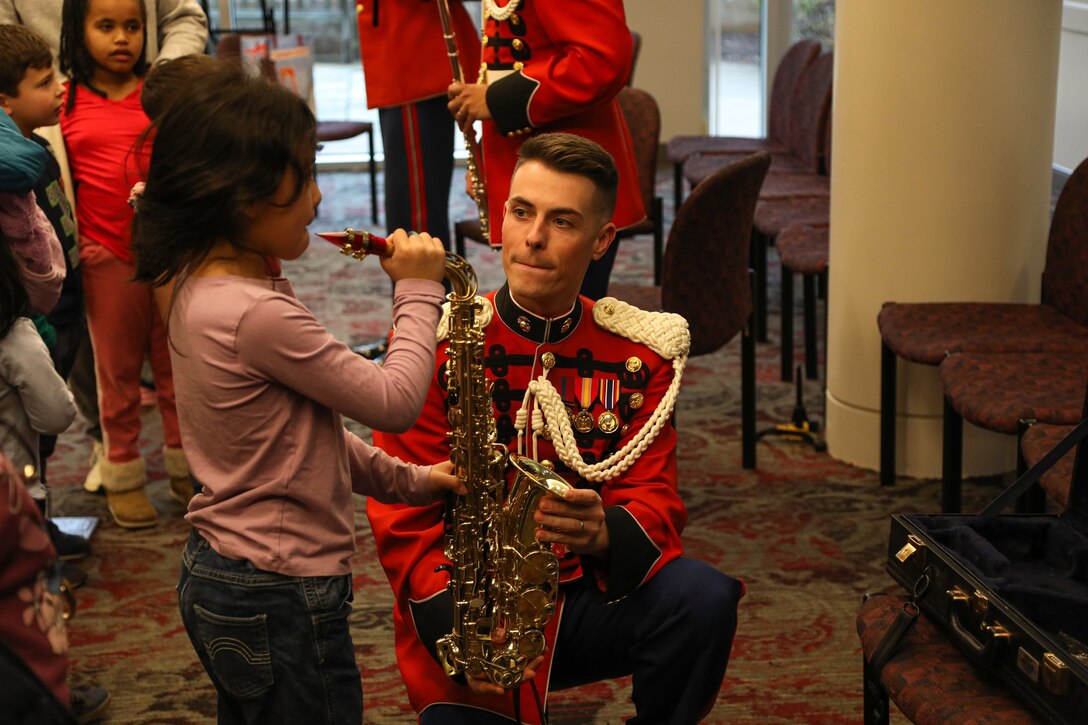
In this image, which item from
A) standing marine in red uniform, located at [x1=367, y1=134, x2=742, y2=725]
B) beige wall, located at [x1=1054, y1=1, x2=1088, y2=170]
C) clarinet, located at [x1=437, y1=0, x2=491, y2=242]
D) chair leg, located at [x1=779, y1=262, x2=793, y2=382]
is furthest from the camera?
beige wall, located at [x1=1054, y1=1, x2=1088, y2=170]

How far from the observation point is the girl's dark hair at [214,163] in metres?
1.65

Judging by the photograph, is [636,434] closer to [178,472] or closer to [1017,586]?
[1017,586]

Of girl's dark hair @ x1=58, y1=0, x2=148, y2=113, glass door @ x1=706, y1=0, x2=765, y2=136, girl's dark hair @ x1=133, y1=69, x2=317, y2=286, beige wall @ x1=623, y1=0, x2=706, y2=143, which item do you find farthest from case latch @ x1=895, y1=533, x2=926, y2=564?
glass door @ x1=706, y1=0, x2=765, y2=136

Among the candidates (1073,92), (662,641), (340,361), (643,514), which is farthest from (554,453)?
(1073,92)

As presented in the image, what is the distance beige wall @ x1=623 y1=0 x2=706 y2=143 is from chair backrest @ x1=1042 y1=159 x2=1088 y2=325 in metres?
5.10

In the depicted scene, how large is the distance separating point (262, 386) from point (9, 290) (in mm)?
983

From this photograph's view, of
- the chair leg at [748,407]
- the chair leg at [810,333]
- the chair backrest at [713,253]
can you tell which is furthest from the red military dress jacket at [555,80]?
the chair leg at [810,333]

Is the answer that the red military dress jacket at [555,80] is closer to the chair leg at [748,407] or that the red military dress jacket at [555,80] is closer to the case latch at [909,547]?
the chair leg at [748,407]

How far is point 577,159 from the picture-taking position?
2.24 meters

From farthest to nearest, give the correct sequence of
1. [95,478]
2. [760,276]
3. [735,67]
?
[735,67] < [760,276] < [95,478]

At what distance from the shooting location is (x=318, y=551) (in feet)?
5.87

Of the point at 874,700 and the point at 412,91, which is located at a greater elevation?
the point at 412,91

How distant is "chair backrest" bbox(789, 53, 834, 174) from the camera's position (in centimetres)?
521

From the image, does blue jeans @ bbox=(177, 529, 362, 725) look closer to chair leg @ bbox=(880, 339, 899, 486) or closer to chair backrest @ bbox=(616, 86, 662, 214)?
chair leg @ bbox=(880, 339, 899, 486)
